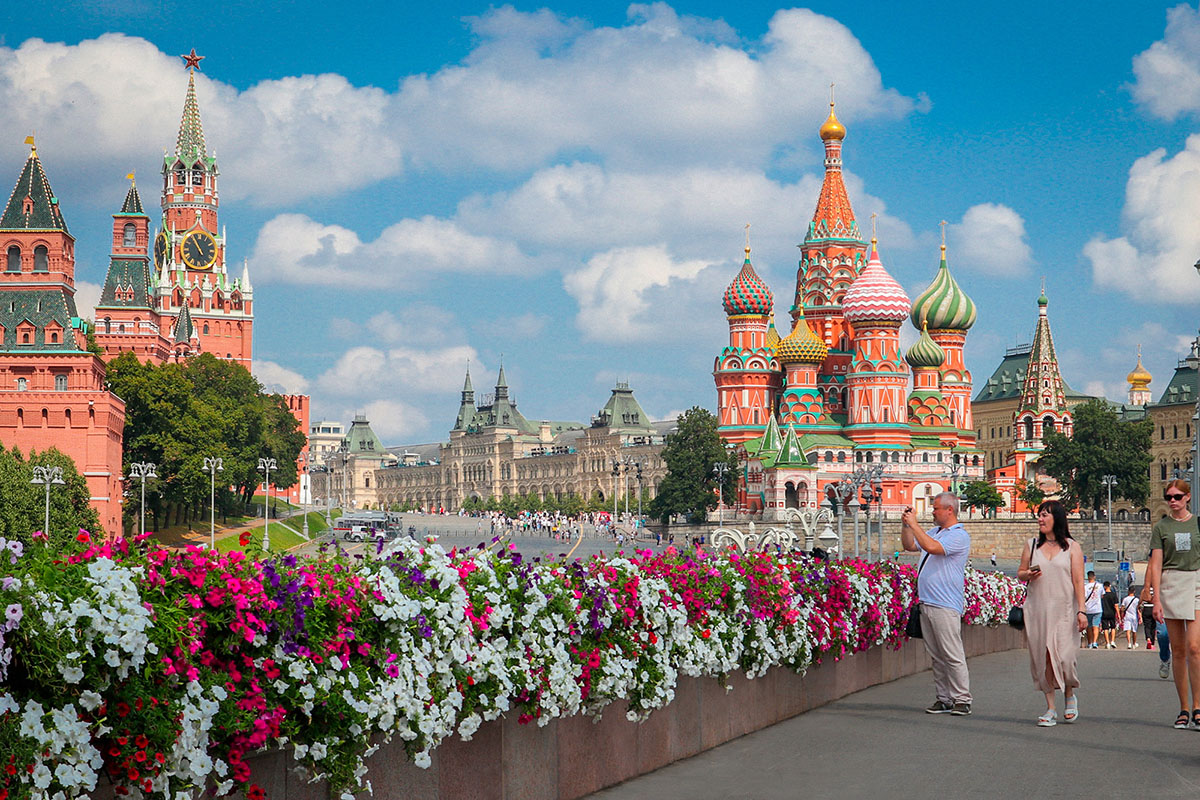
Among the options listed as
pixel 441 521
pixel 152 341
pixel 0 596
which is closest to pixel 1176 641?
pixel 0 596

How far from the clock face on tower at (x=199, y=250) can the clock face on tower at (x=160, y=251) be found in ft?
6.13

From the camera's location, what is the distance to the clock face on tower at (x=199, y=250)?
166 m

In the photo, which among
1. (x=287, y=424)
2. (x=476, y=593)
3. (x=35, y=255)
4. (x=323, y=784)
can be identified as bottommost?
(x=323, y=784)

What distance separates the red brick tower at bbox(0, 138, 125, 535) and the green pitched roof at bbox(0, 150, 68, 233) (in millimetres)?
71

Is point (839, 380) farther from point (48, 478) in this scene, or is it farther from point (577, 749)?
point (577, 749)

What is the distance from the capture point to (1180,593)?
11.9 meters

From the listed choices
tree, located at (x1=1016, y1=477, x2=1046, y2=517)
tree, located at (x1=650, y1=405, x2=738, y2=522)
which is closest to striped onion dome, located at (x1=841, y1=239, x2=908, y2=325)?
tree, located at (x1=650, y1=405, x2=738, y2=522)

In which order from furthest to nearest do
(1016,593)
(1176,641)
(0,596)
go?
(1016,593)
(1176,641)
(0,596)

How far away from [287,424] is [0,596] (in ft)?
371

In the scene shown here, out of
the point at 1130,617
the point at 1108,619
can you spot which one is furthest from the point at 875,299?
the point at 1108,619

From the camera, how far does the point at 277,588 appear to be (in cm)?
721

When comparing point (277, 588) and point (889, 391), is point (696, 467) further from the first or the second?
point (277, 588)

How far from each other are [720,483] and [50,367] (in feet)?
137

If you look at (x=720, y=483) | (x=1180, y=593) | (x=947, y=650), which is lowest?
(x=947, y=650)
